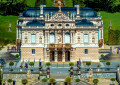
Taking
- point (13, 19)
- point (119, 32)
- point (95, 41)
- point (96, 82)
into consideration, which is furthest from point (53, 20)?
point (13, 19)

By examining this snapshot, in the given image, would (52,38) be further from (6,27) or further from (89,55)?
(6,27)

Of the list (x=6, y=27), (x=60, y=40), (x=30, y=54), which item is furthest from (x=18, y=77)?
(x=6, y=27)

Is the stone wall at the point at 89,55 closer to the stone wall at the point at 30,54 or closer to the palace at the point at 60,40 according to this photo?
the palace at the point at 60,40

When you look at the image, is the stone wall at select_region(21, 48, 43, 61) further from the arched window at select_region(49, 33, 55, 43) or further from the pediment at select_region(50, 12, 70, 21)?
the pediment at select_region(50, 12, 70, 21)

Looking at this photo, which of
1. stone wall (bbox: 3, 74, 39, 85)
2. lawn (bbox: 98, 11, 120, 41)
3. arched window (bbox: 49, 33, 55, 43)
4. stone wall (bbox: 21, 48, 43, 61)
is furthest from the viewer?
lawn (bbox: 98, 11, 120, 41)

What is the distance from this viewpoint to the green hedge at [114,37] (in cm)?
14338

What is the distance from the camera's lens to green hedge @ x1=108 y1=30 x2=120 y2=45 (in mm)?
143375

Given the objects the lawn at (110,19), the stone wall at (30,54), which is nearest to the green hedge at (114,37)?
the lawn at (110,19)

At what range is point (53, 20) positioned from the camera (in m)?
119

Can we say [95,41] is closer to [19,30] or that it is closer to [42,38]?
[42,38]

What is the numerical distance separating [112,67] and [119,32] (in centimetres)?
3166

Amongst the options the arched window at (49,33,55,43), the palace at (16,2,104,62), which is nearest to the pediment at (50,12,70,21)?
the palace at (16,2,104,62)

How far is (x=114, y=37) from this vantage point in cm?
14412

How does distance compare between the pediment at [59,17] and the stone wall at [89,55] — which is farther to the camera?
the stone wall at [89,55]
